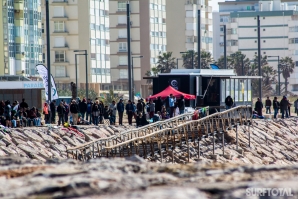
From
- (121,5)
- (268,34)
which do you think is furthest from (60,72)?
(268,34)

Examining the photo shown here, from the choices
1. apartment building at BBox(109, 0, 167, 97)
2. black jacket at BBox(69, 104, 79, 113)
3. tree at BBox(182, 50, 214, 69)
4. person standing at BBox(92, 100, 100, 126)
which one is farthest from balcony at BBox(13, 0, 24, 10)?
black jacket at BBox(69, 104, 79, 113)

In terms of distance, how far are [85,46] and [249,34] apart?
52.2 meters

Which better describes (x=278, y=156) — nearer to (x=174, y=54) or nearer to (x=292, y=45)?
(x=174, y=54)

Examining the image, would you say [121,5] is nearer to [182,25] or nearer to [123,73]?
[123,73]

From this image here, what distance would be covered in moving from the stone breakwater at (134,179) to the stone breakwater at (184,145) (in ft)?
65.2

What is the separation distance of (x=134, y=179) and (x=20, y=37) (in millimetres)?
75259

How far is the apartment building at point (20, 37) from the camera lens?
80875mm

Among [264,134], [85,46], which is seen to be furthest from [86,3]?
[264,134]

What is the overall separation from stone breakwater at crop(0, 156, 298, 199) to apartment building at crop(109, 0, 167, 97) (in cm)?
10395

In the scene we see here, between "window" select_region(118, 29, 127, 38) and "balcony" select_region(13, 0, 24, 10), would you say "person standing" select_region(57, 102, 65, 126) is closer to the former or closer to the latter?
"balcony" select_region(13, 0, 24, 10)

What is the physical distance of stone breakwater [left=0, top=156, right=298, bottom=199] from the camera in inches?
367

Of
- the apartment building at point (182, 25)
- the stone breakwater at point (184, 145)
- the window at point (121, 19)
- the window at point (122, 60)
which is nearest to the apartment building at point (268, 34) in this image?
the apartment building at point (182, 25)

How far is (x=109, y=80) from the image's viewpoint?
11112cm

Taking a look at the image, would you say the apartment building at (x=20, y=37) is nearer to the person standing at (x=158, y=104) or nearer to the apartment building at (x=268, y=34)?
the person standing at (x=158, y=104)
